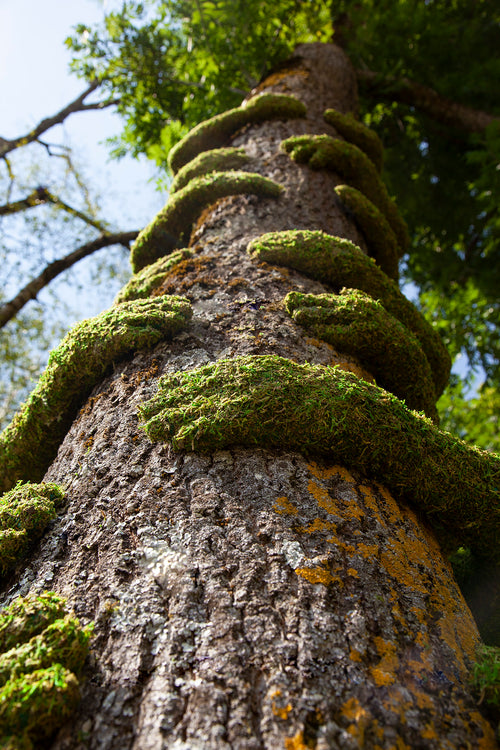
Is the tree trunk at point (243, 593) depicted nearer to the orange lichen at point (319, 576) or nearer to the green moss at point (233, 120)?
the orange lichen at point (319, 576)

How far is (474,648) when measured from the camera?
4.42ft

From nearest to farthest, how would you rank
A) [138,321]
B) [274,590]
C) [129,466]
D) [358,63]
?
[274,590] < [129,466] < [138,321] < [358,63]

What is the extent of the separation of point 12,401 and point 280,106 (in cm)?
771

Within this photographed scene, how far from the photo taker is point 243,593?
1285mm

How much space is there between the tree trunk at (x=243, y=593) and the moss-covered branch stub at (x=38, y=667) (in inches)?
2.2

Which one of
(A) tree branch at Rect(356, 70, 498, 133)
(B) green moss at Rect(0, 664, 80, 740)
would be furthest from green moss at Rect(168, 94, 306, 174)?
(B) green moss at Rect(0, 664, 80, 740)

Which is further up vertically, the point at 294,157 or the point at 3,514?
the point at 294,157

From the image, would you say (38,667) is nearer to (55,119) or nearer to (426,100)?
(426,100)

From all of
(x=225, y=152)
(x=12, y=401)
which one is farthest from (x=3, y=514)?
(x=12, y=401)

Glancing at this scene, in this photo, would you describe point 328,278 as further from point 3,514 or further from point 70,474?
point 3,514

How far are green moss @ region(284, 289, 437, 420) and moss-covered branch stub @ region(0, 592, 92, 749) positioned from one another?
1.55 metres

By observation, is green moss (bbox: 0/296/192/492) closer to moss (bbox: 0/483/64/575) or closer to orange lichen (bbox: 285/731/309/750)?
moss (bbox: 0/483/64/575)

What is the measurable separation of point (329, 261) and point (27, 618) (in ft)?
7.12

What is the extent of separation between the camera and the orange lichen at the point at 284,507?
1.52m
